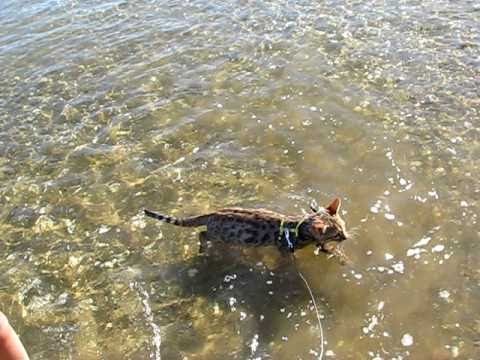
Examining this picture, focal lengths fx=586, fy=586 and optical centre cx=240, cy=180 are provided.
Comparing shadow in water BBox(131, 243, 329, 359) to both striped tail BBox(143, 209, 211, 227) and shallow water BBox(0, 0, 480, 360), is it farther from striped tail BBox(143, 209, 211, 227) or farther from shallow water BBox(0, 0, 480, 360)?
striped tail BBox(143, 209, 211, 227)

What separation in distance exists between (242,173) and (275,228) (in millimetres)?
2173

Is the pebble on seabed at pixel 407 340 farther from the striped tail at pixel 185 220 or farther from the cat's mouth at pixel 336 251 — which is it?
the striped tail at pixel 185 220

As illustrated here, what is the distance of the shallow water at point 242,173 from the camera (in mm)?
7551

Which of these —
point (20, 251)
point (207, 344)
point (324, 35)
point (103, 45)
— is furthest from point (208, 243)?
point (103, 45)

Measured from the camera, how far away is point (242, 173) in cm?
1009

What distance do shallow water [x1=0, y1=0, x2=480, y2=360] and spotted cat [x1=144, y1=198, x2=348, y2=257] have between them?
0.39m

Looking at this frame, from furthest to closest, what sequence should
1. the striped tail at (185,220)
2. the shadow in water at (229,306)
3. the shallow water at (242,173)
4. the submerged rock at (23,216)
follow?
the submerged rock at (23,216), the striped tail at (185,220), the shallow water at (242,173), the shadow in water at (229,306)

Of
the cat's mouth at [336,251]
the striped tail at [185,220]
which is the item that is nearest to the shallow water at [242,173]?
the cat's mouth at [336,251]

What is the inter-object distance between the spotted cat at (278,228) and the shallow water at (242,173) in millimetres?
388

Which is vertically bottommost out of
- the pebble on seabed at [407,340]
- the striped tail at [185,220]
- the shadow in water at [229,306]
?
the pebble on seabed at [407,340]

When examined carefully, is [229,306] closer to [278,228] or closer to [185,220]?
[278,228]

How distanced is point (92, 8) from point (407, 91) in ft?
33.1

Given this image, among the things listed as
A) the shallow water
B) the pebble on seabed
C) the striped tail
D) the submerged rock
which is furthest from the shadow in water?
the submerged rock

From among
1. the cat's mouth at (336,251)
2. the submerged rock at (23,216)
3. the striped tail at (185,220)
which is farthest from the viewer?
the submerged rock at (23,216)
